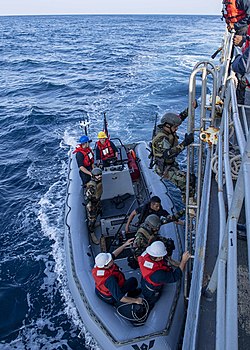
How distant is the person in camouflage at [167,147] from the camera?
5031mm

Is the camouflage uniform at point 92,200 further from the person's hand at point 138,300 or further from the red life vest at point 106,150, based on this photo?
the person's hand at point 138,300

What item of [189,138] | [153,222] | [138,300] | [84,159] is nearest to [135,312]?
[138,300]

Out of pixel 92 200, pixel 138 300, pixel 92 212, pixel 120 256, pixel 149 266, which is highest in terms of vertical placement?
pixel 149 266

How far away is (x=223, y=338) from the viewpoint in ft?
5.07

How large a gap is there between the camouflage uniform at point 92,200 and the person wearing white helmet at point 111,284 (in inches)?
75.6

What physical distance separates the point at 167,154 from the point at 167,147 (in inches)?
9.9

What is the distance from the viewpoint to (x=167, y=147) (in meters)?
5.14

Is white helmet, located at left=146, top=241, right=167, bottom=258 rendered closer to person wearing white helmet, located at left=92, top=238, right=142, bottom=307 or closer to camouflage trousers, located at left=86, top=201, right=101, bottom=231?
person wearing white helmet, located at left=92, top=238, right=142, bottom=307

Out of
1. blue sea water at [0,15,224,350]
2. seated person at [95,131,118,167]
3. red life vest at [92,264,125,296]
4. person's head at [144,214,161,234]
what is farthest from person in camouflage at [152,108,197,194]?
blue sea water at [0,15,224,350]

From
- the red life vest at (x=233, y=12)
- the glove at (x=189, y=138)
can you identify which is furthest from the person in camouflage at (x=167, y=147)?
the red life vest at (x=233, y=12)

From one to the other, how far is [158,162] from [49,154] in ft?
26.8

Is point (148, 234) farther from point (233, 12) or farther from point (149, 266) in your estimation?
point (233, 12)

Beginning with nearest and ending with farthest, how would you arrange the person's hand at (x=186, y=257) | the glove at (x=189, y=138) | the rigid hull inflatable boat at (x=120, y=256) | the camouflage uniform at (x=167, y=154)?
the glove at (x=189, y=138), the person's hand at (x=186, y=257), the rigid hull inflatable boat at (x=120, y=256), the camouflage uniform at (x=167, y=154)

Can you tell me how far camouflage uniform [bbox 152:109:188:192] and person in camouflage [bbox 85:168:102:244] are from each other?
131 centimetres
